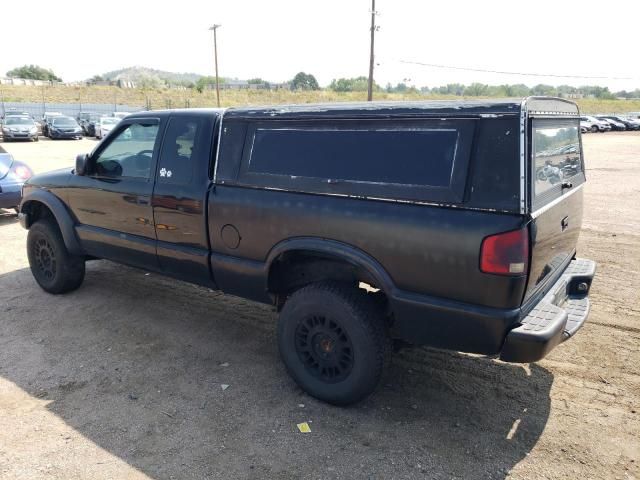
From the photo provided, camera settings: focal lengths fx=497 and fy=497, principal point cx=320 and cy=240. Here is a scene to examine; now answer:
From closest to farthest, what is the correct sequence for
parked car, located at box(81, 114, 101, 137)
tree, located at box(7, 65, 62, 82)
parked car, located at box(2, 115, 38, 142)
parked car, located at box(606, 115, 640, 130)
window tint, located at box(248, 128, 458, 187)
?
window tint, located at box(248, 128, 458, 187) < parked car, located at box(2, 115, 38, 142) < parked car, located at box(81, 114, 101, 137) < parked car, located at box(606, 115, 640, 130) < tree, located at box(7, 65, 62, 82)

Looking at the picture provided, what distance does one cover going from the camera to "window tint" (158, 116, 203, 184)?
13.3ft

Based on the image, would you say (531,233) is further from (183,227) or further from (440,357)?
(183,227)

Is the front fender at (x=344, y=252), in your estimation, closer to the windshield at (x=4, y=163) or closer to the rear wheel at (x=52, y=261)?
the rear wheel at (x=52, y=261)

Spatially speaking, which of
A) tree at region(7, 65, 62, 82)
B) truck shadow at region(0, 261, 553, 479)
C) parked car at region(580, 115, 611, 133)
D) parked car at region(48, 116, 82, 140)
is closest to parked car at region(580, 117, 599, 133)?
parked car at region(580, 115, 611, 133)

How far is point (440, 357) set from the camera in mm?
4117

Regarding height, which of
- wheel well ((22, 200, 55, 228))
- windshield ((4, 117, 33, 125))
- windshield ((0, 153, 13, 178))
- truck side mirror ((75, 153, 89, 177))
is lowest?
wheel well ((22, 200, 55, 228))

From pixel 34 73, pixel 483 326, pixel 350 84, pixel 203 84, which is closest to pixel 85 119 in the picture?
pixel 483 326

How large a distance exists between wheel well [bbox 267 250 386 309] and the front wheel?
0.11 m

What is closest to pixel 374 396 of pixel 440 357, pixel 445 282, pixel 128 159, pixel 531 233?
pixel 440 357

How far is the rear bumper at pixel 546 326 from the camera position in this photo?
273cm

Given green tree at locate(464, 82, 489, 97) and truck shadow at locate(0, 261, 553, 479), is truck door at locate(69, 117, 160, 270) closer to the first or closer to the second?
truck shadow at locate(0, 261, 553, 479)

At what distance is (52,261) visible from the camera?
527cm

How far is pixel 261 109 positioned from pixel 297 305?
1478 millimetres

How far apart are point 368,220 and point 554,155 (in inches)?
53.7
